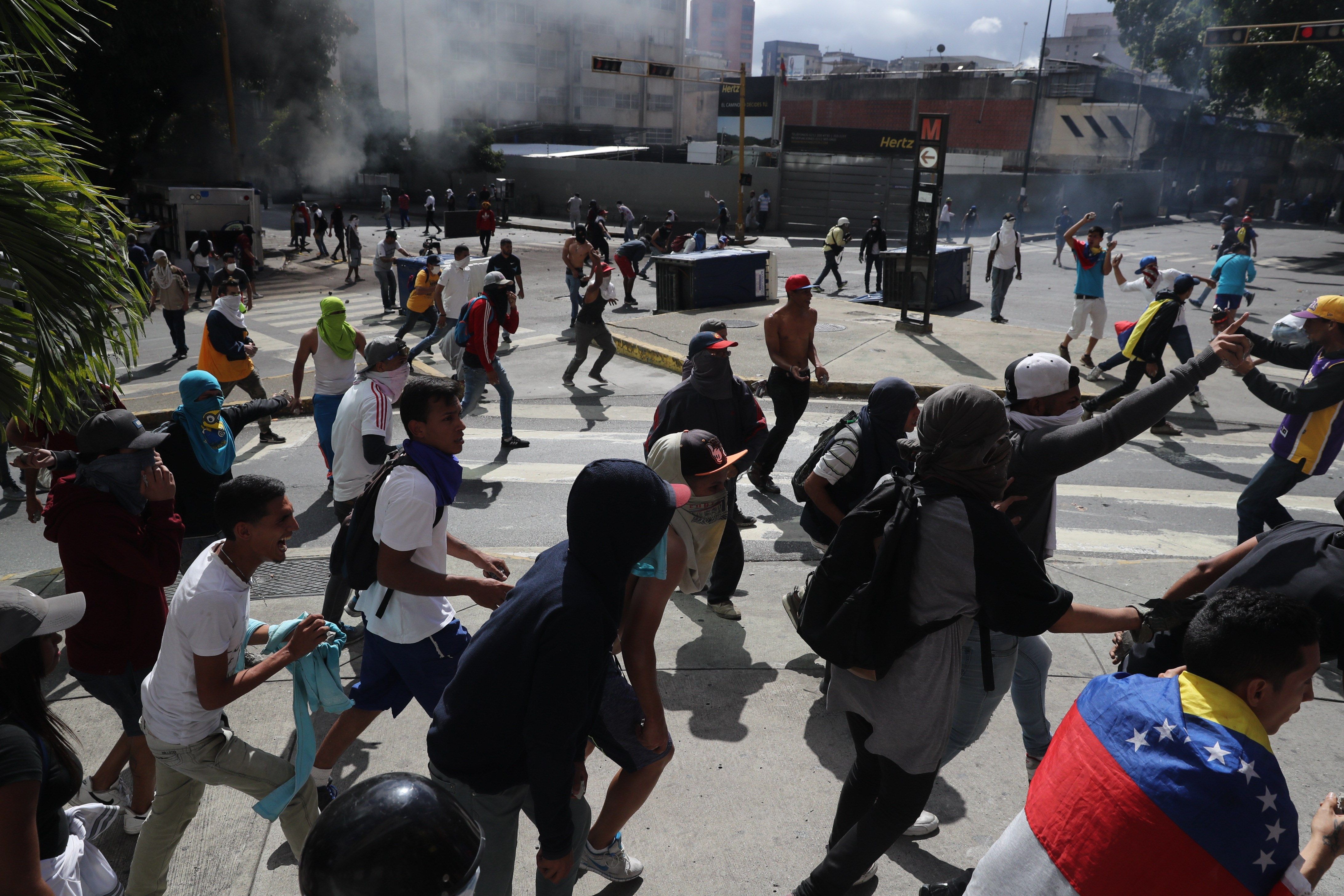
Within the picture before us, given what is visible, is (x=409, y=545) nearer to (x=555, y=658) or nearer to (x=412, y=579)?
(x=412, y=579)

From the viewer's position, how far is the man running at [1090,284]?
11.6 m

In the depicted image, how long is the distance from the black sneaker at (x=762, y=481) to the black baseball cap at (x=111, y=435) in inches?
194

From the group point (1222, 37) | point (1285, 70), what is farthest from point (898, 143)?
point (1285, 70)

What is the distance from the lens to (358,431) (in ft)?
17.3

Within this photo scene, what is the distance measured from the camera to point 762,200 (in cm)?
3675

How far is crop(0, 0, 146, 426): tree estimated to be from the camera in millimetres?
2875

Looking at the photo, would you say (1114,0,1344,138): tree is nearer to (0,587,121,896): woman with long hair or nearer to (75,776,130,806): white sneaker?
(75,776,130,806): white sneaker

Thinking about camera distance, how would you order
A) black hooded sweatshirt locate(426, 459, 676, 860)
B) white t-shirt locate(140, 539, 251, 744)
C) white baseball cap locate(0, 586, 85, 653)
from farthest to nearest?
1. white t-shirt locate(140, 539, 251, 744)
2. black hooded sweatshirt locate(426, 459, 676, 860)
3. white baseball cap locate(0, 586, 85, 653)

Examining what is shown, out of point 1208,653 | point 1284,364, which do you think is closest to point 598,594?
point 1208,653

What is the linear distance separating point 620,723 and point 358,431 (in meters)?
3.06

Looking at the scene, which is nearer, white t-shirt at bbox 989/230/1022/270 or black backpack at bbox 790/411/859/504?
black backpack at bbox 790/411/859/504

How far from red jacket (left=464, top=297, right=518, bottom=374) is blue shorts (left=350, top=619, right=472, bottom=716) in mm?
5356

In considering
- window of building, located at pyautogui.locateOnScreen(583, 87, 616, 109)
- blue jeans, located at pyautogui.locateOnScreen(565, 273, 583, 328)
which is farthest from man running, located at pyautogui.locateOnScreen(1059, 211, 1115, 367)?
window of building, located at pyautogui.locateOnScreen(583, 87, 616, 109)

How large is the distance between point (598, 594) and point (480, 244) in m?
30.1
